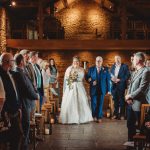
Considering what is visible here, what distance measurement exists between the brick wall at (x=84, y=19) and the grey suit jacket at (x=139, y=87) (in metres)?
13.0

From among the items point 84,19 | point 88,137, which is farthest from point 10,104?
point 84,19

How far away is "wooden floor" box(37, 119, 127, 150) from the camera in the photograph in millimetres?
6977

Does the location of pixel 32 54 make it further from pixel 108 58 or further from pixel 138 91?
pixel 108 58

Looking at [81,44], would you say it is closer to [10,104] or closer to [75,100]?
[75,100]

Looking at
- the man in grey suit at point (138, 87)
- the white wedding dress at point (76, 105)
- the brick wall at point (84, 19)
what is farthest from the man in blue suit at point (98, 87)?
the brick wall at point (84, 19)

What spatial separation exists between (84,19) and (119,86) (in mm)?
9787

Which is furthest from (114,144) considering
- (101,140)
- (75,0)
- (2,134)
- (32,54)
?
(75,0)

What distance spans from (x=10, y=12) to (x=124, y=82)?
7771 mm

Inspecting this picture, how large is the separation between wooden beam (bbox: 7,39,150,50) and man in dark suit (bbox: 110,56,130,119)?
485cm

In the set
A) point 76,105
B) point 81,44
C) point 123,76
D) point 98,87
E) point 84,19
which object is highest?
point 84,19

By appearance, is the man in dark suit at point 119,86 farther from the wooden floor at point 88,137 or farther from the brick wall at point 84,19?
the brick wall at point 84,19

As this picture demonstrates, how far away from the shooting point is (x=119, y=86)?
10117mm

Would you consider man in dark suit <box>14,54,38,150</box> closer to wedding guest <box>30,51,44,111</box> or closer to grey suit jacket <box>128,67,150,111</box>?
wedding guest <box>30,51,44,111</box>

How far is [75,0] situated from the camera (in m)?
19.4
